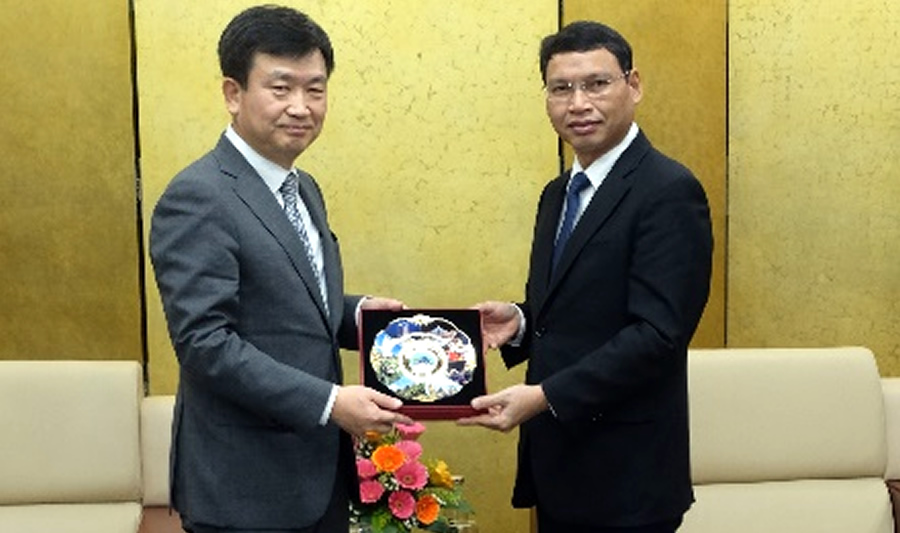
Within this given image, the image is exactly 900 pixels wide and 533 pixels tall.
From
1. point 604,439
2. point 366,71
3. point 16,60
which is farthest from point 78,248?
point 604,439

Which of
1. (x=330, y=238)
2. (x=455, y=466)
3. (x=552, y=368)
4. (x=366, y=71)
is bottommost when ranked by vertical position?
(x=455, y=466)

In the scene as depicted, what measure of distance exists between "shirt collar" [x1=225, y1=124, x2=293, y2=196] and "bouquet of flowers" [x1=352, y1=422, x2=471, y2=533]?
90 cm

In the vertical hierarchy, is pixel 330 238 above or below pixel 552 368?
above

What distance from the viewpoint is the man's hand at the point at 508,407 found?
8.42ft

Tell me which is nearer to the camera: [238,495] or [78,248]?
[238,495]

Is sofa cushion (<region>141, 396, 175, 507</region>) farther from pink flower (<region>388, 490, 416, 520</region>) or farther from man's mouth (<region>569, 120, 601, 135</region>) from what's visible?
man's mouth (<region>569, 120, 601, 135</region>)

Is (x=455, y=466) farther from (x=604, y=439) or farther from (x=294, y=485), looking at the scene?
(x=294, y=485)

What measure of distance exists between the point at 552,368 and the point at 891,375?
2.26 m

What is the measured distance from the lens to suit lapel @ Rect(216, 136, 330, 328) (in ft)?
7.55

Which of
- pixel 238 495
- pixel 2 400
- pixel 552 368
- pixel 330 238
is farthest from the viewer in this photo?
pixel 2 400

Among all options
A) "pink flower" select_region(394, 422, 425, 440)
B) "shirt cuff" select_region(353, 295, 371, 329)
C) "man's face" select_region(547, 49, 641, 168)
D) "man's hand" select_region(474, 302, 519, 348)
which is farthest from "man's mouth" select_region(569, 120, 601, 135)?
"pink flower" select_region(394, 422, 425, 440)

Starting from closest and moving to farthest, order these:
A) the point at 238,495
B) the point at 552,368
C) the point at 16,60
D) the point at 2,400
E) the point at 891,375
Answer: the point at 238,495, the point at 552,368, the point at 2,400, the point at 16,60, the point at 891,375

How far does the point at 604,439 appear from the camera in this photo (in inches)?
104

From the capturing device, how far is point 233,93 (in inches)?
95.0
